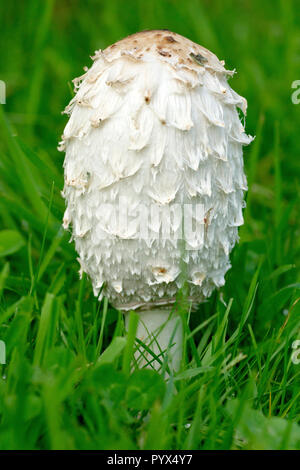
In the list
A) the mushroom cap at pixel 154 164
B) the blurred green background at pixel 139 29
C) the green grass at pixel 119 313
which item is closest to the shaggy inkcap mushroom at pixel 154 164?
the mushroom cap at pixel 154 164

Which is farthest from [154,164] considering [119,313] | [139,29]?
[139,29]

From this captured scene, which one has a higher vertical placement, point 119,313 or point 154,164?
point 154,164

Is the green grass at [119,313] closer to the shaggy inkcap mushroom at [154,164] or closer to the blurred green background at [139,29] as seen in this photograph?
the blurred green background at [139,29]

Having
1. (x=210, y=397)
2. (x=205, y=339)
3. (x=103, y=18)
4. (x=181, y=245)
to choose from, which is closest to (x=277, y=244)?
(x=205, y=339)

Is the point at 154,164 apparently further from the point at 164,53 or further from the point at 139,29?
the point at 139,29

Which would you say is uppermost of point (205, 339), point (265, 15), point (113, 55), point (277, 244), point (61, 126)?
point (265, 15)

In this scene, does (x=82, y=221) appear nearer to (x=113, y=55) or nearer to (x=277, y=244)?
(x=113, y=55)

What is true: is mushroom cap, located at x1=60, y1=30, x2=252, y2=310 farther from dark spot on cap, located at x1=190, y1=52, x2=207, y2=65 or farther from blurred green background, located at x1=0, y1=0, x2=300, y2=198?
blurred green background, located at x1=0, y1=0, x2=300, y2=198
